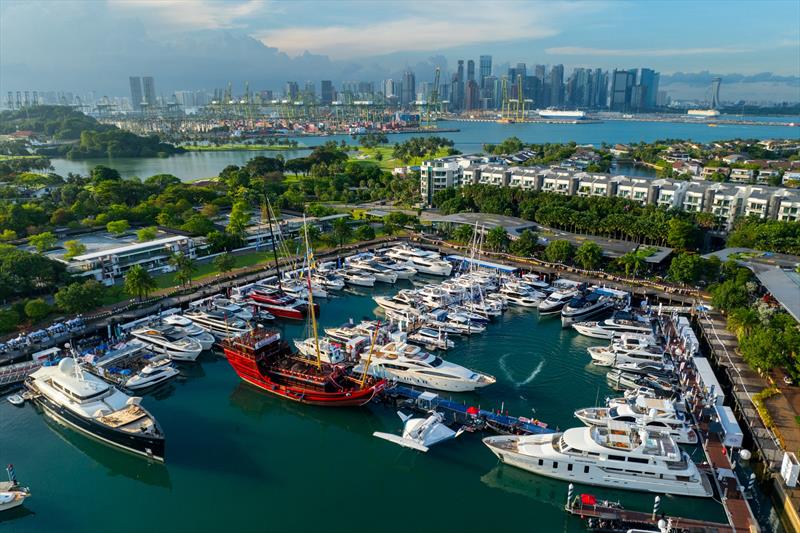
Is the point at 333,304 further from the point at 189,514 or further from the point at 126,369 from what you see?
the point at 189,514

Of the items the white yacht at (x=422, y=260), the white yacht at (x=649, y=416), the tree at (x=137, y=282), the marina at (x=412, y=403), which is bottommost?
the marina at (x=412, y=403)

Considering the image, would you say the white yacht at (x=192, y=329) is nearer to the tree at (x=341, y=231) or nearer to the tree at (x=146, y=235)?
the tree at (x=146, y=235)

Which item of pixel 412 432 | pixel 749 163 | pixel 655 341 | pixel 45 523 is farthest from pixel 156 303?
pixel 749 163

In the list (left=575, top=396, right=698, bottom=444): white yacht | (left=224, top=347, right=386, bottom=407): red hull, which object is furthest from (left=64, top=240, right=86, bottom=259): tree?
(left=575, top=396, right=698, bottom=444): white yacht

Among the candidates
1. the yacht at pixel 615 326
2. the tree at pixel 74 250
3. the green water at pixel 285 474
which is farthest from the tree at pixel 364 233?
the green water at pixel 285 474

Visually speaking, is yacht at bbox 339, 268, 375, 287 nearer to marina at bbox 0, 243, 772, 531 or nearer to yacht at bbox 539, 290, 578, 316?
marina at bbox 0, 243, 772, 531
